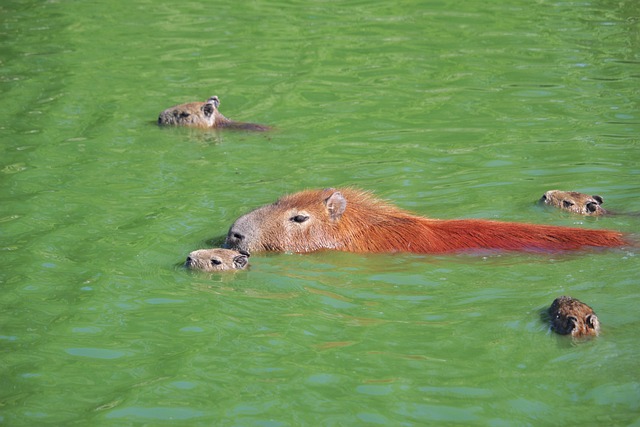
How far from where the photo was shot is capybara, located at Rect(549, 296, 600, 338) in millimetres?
7512

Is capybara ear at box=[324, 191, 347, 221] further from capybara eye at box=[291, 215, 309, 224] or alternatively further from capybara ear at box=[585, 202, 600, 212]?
capybara ear at box=[585, 202, 600, 212]

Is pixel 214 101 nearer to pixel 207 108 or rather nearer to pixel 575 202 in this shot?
pixel 207 108

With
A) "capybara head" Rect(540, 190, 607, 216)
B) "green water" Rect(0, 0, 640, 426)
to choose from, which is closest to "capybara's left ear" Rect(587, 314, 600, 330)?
"green water" Rect(0, 0, 640, 426)

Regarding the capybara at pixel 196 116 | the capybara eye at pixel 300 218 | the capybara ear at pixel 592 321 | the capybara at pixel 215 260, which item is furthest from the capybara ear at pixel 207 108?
the capybara ear at pixel 592 321

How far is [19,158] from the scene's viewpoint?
12.8 m

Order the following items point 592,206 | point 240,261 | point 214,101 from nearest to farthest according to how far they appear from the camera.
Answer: point 240,261 → point 592,206 → point 214,101

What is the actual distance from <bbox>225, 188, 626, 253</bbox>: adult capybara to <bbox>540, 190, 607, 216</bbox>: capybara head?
1.01 m

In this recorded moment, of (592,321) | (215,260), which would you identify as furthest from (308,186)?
(592,321)

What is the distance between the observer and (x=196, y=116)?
562 inches

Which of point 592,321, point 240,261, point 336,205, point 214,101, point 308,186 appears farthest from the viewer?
point 214,101

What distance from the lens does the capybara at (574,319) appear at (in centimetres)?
751

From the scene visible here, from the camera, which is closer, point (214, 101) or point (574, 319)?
point (574, 319)

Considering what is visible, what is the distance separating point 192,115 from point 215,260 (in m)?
5.32

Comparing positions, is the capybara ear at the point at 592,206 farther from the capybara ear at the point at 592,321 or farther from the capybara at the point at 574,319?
the capybara ear at the point at 592,321
